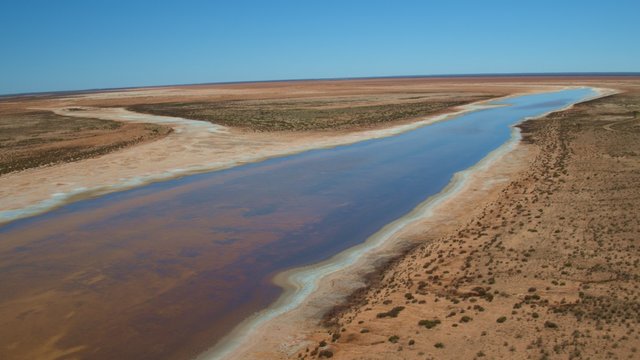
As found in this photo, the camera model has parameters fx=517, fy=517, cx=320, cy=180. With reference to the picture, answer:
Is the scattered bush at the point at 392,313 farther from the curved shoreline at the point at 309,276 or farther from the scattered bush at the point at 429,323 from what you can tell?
the curved shoreline at the point at 309,276

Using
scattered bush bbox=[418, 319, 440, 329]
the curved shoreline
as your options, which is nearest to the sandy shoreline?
the curved shoreline

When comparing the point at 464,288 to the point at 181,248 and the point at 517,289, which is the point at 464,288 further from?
the point at 181,248

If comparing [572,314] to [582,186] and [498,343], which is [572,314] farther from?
[582,186]

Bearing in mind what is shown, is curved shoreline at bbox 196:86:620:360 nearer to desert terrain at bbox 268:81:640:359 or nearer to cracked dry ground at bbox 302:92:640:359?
desert terrain at bbox 268:81:640:359

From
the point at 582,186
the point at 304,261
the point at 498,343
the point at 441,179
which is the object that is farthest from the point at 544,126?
the point at 498,343

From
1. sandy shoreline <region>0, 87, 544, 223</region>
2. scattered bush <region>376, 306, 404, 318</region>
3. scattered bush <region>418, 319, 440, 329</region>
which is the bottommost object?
scattered bush <region>376, 306, 404, 318</region>
